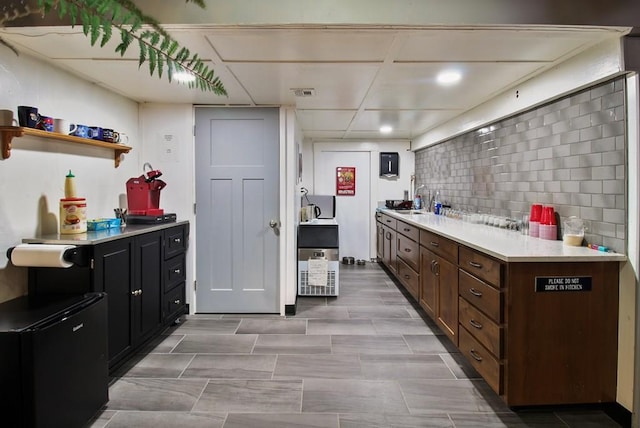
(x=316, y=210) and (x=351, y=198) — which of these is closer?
(x=316, y=210)

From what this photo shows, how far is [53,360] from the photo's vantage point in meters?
1.64

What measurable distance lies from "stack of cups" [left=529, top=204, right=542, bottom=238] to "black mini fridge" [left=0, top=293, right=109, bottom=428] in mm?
2792

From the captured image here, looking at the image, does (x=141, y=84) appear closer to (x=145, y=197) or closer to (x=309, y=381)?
(x=145, y=197)

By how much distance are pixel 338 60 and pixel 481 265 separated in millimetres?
1497

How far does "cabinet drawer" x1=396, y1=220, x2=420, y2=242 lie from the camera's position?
3654 mm

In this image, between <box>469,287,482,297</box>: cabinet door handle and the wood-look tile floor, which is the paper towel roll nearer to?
the wood-look tile floor

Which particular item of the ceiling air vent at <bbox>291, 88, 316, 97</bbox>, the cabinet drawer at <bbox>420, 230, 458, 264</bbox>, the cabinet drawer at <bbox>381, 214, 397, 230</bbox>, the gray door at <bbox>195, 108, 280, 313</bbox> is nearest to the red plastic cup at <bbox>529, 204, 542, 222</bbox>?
the cabinet drawer at <bbox>420, 230, 458, 264</bbox>

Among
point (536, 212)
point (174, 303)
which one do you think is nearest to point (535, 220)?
point (536, 212)

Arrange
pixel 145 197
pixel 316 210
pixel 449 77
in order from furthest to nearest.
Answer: pixel 316 210 < pixel 145 197 < pixel 449 77

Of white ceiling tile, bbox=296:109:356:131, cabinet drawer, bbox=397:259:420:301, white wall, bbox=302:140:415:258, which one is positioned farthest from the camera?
white wall, bbox=302:140:415:258

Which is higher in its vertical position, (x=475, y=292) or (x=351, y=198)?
(x=351, y=198)

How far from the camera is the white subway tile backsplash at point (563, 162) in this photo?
2025mm

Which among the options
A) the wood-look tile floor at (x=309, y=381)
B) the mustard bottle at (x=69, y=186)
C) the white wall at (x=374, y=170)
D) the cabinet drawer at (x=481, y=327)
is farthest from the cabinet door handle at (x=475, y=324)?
the white wall at (x=374, y=170)

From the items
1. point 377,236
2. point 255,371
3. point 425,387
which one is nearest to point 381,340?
point 425,387
